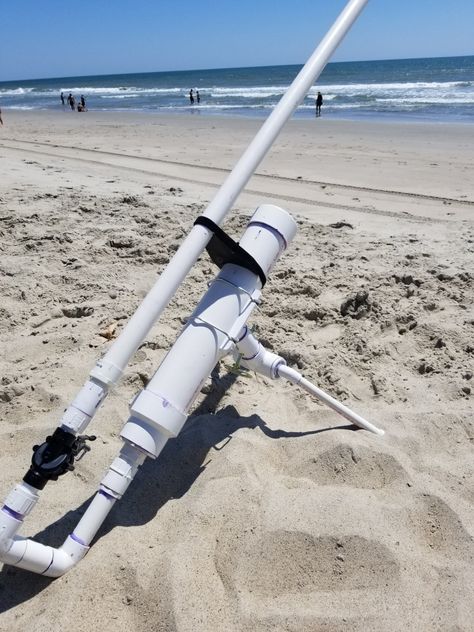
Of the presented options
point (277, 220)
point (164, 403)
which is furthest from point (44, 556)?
point (277, 220)

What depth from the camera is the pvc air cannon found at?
1668mm

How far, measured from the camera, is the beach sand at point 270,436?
1.70 meters

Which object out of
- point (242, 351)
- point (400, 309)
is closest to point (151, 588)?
point (242, 351)

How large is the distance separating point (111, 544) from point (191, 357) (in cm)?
66

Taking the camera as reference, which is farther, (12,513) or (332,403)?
(332,403)

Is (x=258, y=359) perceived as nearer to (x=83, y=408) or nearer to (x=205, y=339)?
(x=205, y=339)

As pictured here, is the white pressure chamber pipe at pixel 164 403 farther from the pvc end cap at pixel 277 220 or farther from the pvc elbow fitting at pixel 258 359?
the pvc elbow fitting at pixel 258 359

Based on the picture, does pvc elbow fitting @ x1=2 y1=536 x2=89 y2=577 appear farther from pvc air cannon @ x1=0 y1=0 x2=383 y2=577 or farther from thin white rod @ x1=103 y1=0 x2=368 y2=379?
thin white rod @ x1=103 y1=0 x2=368 y2=379

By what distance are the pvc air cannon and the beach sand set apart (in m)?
0.19

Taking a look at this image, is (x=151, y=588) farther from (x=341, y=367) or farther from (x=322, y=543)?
(x=341, y=367)

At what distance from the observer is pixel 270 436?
240 cm

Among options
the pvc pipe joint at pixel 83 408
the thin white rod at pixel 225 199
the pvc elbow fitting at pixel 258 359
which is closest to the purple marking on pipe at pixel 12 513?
the pvc pipe joint at pixel 83 408

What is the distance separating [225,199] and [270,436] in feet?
3.44

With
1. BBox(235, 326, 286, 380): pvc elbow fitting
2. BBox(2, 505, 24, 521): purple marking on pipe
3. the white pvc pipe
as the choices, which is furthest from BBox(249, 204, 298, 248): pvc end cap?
BBox(2, 505, 24, 521): purple marking on pipe
